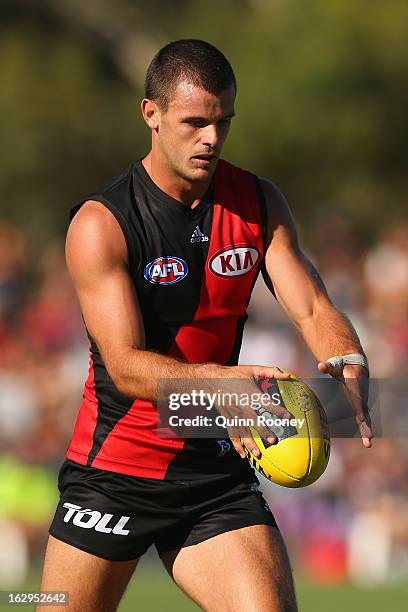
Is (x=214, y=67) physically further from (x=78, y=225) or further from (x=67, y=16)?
(x=67, y=16)

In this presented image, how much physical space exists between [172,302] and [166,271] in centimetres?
15

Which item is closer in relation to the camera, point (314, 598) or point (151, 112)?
point (151, 112)

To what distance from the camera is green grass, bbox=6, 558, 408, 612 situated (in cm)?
1009

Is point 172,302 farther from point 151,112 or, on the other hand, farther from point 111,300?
point 151,112

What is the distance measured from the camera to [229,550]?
5434mm

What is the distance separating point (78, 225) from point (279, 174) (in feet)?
42.5

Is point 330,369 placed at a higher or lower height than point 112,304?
lower

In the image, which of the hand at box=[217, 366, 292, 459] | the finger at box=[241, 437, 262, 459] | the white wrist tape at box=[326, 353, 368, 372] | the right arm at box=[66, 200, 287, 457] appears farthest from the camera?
the white wrist tape at box=[326, 353, 368, 372]

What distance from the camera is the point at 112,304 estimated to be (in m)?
5.41

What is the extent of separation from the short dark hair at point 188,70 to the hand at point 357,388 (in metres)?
1.32

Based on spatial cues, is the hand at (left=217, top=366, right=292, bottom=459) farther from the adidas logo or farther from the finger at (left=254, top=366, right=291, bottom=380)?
the adidas logo

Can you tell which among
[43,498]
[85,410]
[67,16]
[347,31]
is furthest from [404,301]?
[67,16]

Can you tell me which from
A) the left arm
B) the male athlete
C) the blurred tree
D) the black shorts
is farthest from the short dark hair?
the blurred tree

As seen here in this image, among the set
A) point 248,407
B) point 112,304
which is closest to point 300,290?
point 112,304
